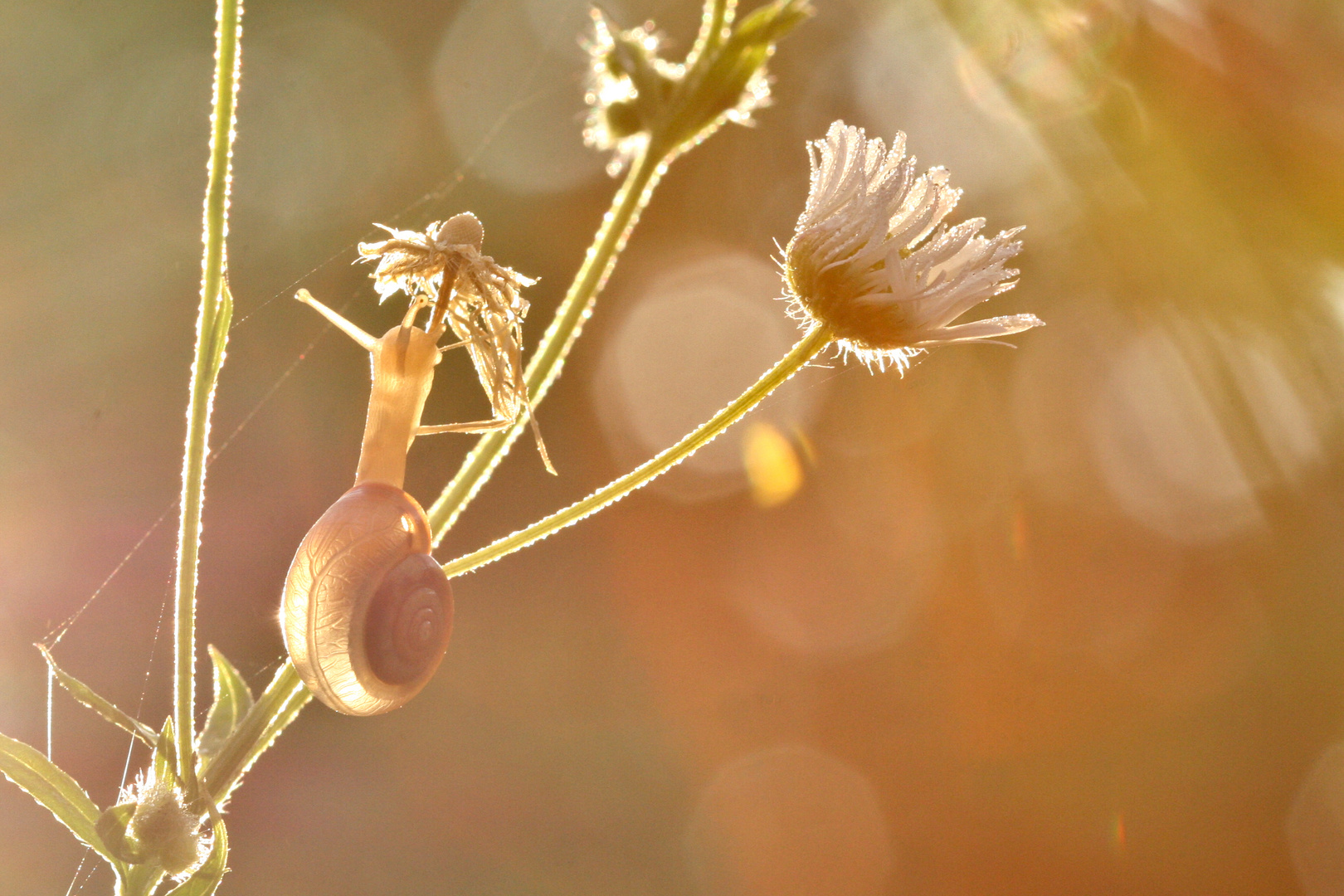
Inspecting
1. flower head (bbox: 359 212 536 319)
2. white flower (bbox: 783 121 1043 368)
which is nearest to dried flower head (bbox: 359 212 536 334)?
flower head (bbox: 359 212 536 319)

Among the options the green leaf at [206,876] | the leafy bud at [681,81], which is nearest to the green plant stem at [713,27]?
the leafy bud at [681,81]

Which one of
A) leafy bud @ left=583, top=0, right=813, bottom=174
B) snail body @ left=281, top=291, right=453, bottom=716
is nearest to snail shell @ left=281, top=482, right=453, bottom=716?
snail body @ left=281, top=291, right=453, bottom=716

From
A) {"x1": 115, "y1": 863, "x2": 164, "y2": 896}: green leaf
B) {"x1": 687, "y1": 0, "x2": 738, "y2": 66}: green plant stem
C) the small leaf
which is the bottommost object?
{"x1": 115, "y1": 863, "x2": 164, "y2": 896}: green leaf

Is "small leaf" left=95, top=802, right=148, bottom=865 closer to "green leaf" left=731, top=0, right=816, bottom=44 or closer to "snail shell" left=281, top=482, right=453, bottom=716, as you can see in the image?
"snail shell" left=281, top=482, right=453, bottom=716

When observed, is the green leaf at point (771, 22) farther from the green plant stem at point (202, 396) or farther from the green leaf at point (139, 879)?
the green leaf at point (139, 879)

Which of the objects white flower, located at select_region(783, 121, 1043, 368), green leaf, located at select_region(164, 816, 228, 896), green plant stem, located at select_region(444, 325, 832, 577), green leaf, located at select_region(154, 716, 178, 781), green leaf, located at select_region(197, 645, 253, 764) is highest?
white flower, located at select_region(783, 121, 1043, 368)

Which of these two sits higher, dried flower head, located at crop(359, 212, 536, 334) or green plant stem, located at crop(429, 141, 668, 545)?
dried flower head, located at crop(359, 212, 536, 334)

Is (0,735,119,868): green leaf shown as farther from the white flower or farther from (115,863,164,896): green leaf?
the white flower
